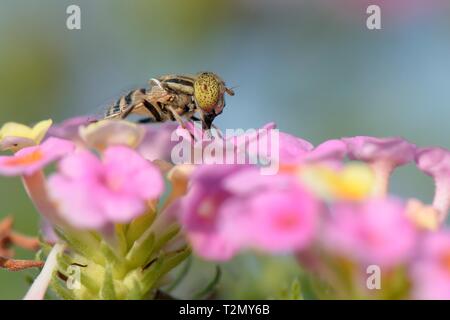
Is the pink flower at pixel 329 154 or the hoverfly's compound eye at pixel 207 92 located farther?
the hoverfly's compound eye at pixel 207 92

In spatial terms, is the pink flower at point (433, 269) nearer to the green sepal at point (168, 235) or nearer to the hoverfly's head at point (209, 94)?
the green sepal at point (168, 235)

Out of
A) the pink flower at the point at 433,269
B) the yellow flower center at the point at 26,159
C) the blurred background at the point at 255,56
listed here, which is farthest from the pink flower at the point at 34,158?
the blurred background at the point at 255,56

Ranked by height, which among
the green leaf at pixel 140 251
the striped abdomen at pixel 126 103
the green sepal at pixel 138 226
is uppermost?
the striped abdomen at pixel 126 103

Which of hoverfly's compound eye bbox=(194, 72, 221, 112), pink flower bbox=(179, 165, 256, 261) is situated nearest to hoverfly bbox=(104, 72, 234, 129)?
hoverfly's compound eye bbox=(194, 72, 221, 112)

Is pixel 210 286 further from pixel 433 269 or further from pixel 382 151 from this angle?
pixel 433 269

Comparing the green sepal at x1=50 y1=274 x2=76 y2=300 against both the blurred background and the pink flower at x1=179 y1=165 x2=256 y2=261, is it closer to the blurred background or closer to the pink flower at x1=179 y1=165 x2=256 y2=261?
the pink flower at x1=179 y1=165 x2=256 y2=261
